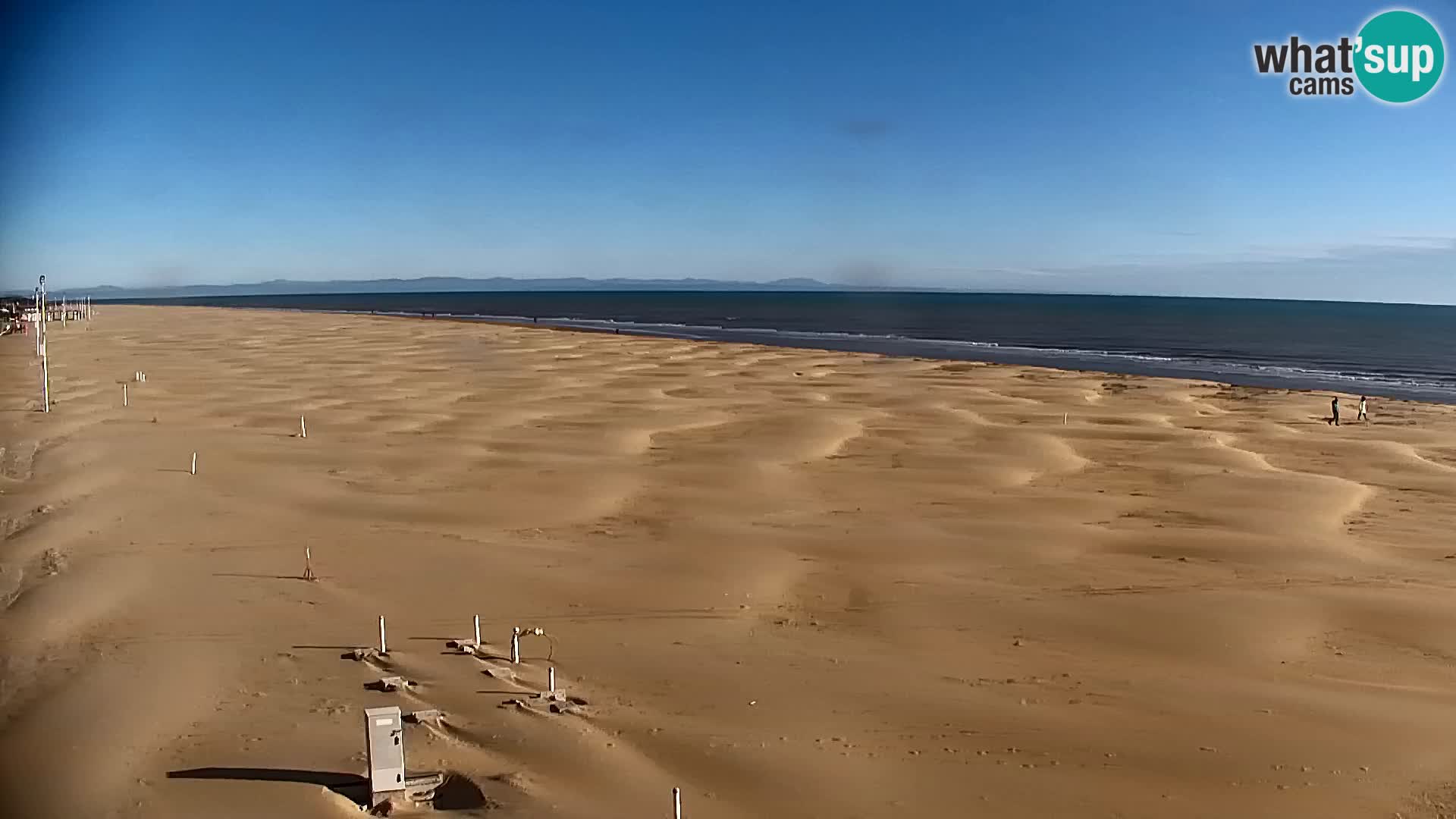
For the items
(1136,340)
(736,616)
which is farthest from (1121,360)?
(736,616)

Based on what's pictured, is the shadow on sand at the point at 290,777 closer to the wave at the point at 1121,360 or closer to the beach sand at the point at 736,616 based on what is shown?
the beach sand at the point at 736,616

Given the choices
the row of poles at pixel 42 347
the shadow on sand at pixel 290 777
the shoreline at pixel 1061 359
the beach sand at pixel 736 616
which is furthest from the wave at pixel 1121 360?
the shadow on sand at pixel 290 777

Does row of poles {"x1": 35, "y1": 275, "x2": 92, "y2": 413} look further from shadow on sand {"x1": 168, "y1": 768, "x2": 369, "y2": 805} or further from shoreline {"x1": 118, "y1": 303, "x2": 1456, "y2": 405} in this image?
shoreline {"x1": 118, "y1": 303, "x2": 1456, "y2": 405}

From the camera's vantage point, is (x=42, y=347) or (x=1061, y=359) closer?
(x=42, y=347)

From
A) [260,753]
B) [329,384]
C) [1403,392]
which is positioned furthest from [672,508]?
[1403,392]

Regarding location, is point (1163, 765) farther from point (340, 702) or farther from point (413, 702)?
point (340, 702)

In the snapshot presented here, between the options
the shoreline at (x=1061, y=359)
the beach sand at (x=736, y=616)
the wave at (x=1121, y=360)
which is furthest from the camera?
the wave at (x=1121, y=360)

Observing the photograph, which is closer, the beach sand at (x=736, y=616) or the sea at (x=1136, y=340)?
the beach sand at (x=736, y=616)

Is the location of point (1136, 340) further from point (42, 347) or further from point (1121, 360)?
point (42, 347)

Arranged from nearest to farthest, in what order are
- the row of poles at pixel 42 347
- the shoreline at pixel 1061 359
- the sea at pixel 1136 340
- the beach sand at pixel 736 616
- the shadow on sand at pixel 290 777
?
the shadow on sand at pixel 290 777
the beach sand at pixel 736 616
the row of poles at pixel 42 347
the shoreline at pixel 1061 359
the sea at pixel 1136 340
